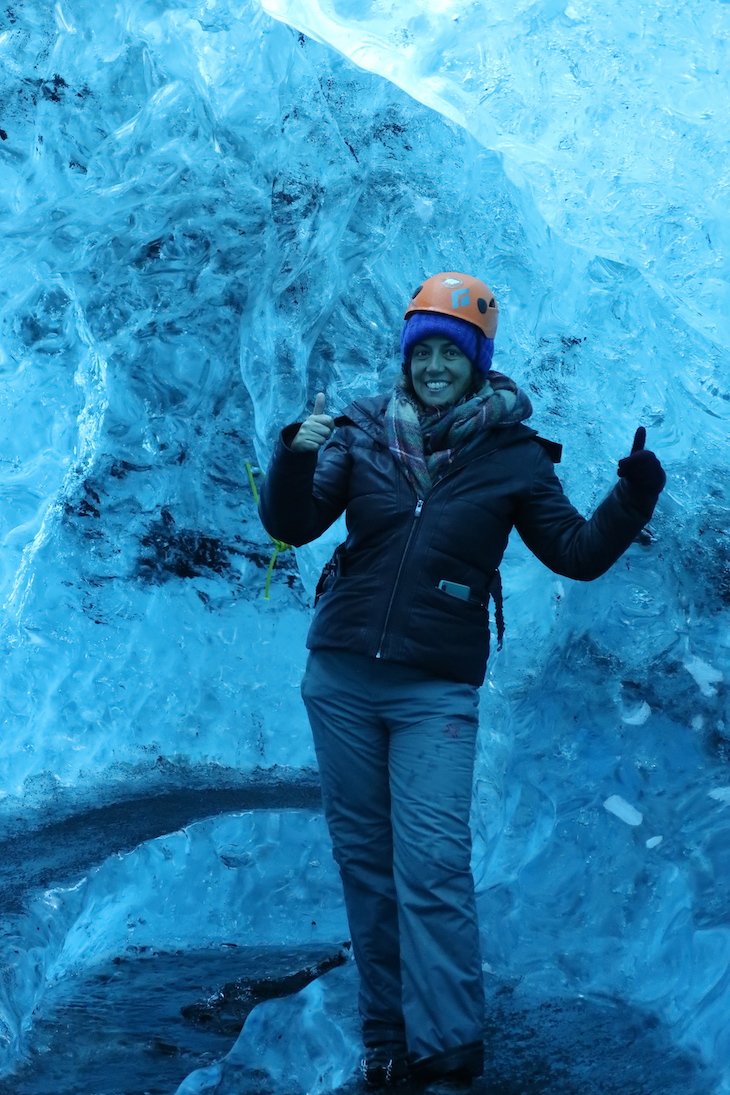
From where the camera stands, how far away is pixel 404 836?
8.87 feet

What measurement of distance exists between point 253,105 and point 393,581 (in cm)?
273

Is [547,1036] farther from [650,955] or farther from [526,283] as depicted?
[526,283]

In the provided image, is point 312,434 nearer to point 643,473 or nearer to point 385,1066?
point 643,473

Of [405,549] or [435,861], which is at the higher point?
[405,549]

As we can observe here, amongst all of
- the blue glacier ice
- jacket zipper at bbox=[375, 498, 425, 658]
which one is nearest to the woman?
jacket zipper at bbox=[375, 498, 425, 658]

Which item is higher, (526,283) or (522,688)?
(526,283)

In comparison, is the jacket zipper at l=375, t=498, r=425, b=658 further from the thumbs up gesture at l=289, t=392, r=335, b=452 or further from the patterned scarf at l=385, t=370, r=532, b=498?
the thumbs up gesture at l=289, t=392, r=335, b=452

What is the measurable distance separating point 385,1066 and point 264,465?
10.1ft

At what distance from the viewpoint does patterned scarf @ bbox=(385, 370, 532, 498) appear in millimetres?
2906

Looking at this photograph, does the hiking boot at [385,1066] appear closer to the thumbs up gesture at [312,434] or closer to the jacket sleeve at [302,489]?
the jacket sleeve at [302,489]

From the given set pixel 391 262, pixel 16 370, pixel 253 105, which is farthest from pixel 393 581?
pixel 16 370

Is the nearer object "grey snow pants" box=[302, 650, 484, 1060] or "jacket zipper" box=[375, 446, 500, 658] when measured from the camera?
"grey snow pants" box=[302, 650, 484, 1060]

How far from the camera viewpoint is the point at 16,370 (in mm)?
5590

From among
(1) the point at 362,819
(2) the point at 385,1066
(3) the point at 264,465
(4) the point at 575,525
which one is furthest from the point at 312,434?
(3) the point at 264,465
